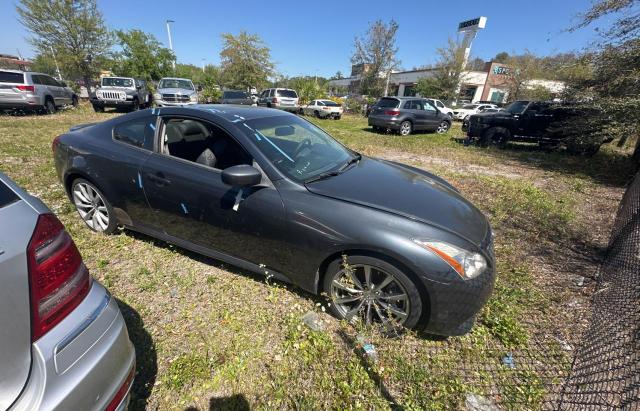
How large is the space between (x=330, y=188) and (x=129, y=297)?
1.97 metres

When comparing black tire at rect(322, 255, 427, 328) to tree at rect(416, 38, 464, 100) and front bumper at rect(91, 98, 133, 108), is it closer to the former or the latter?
front bumper at rect(91, 98, 133, 108)

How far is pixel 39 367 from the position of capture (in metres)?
1.01

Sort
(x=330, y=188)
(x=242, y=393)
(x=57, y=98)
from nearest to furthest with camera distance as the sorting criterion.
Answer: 1. (x=242, y=393)
2. (x=330, y=188)
3. (x=57, y=98)

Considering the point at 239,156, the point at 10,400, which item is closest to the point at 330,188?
the point at 239,156

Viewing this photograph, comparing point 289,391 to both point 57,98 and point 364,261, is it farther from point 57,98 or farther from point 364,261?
point 57,98

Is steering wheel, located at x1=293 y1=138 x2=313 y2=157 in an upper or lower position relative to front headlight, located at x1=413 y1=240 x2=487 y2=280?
upper

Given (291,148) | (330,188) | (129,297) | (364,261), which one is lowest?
(129,297)

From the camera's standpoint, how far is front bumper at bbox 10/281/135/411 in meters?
1.00

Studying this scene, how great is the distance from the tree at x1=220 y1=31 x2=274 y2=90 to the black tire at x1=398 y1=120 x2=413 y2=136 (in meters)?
20.3

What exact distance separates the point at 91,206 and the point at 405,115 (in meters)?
11.6

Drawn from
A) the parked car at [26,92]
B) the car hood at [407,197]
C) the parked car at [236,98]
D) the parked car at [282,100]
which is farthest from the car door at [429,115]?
the parked car at [26,92]

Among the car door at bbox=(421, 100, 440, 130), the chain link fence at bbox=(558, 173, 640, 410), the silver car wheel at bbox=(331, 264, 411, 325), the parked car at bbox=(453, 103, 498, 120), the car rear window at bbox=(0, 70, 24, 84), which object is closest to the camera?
→ the chain link fence at bbox=(558, 173, 640, 410)

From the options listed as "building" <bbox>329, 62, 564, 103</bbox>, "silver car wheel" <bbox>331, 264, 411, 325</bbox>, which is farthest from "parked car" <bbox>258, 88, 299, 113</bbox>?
"building" <bbox>329, 62, 564, 103</bbox>

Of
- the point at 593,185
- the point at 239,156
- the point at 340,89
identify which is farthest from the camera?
the point at 340,89
